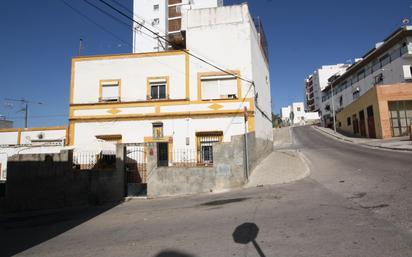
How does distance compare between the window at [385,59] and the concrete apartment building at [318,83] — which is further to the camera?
the concrete apartment building at [318,83]

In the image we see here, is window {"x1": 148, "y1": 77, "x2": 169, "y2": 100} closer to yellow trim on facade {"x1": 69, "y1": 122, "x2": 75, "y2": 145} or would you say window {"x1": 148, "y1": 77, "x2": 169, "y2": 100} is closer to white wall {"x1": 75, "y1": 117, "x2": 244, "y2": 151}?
white wall {"x1": 75, "y1": 117, "x2": 244, "y2": 151}

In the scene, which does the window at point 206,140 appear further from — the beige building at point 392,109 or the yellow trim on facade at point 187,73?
the beige building at point 392,109

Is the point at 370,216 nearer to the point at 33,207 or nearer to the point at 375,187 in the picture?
the point at 375,187

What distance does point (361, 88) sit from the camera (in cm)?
4638

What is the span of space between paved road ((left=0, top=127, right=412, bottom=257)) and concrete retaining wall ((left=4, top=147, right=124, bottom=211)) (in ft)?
5.91

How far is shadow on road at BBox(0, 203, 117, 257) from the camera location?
6.94 metres

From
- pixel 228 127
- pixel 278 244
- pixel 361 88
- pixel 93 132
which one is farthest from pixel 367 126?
pixel 278 244

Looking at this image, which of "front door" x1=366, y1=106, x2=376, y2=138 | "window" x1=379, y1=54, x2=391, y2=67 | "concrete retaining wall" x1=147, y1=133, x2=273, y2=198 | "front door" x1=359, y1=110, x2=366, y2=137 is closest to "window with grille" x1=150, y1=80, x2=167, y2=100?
"concrete retaining wall" x1=147, y1=133, x2=273, y2=198

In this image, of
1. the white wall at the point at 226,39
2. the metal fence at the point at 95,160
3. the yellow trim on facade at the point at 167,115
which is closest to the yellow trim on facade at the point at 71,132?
the yellow trim on facade at the point at 167,115

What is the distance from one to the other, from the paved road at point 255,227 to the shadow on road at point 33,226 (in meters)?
0.04

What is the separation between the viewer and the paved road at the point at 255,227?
474 centimetres

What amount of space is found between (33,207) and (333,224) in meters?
12.1

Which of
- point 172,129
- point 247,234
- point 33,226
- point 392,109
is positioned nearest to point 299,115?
point 392,109

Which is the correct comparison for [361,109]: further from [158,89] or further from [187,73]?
[158,89]
